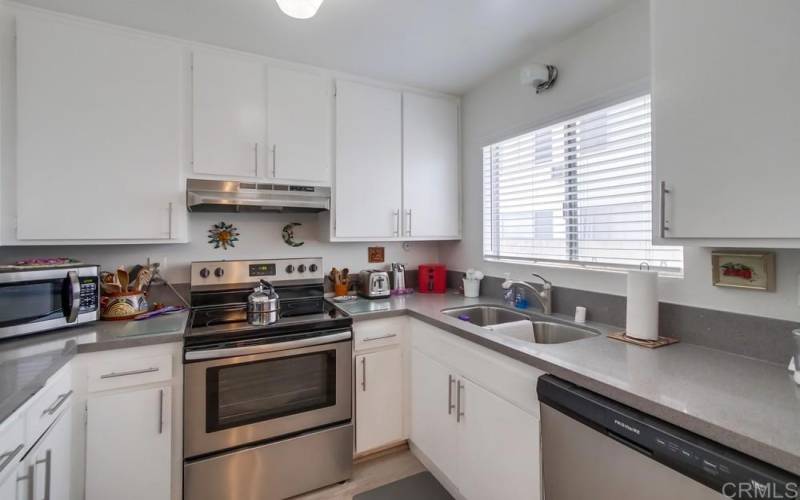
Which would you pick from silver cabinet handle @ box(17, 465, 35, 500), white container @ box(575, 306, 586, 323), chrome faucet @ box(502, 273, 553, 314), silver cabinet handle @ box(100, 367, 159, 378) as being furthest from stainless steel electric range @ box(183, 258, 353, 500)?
white container @ box(575, 306, 586, 323)

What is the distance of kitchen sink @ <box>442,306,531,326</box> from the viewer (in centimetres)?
215

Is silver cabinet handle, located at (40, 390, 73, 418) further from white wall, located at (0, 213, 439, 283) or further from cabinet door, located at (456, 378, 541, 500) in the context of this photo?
cabinet door, located at (456, 378, 541, 500)

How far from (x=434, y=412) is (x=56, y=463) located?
1.57m

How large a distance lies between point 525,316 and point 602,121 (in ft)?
3.55

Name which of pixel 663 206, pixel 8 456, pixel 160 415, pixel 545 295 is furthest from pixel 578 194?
pixel 8 456

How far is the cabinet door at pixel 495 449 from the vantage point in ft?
4.33

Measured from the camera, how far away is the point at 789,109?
3.08 feet

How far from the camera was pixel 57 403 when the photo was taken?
130 centimetres

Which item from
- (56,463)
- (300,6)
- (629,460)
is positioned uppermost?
(300,6)

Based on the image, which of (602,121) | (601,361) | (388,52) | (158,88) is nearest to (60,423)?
(158,88)

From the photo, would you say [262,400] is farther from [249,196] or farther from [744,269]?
[744,269]

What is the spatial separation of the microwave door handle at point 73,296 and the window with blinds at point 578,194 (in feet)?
7.44

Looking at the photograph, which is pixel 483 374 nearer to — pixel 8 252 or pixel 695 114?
pixel 695 114

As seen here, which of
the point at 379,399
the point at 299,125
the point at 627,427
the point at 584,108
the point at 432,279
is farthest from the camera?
the point at 432,279
